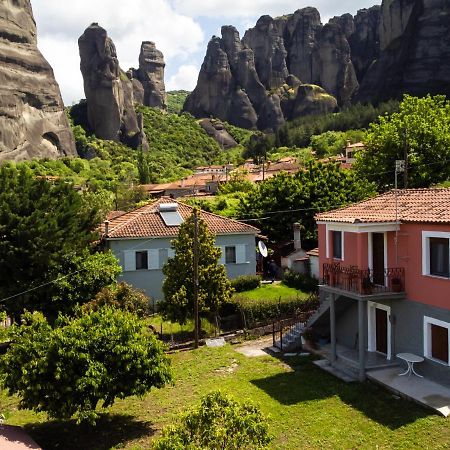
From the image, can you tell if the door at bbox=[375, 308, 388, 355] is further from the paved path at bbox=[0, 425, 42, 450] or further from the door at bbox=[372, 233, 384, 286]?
the paved path at bbox=[0, 425, 42, 450]

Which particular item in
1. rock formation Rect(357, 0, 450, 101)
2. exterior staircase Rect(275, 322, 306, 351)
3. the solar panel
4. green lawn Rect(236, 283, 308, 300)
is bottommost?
exterior staircase Rect(275, 322, 306, 351)

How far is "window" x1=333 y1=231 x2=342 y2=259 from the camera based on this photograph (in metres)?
20.7

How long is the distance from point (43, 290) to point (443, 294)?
1841cm

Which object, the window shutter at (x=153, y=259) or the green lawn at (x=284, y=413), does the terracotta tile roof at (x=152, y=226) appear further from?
the green lawn at (x=284, y=413)

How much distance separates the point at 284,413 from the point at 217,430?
697 cm

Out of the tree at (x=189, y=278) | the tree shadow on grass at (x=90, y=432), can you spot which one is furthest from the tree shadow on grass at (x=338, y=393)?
the tree at (x=189, y=278)

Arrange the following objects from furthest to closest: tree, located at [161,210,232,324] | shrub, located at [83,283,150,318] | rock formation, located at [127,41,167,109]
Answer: rock formation, located at [127,41,167,109] < shrub, located at [83,283,150,318] < tree, located at [161,210,232,324]

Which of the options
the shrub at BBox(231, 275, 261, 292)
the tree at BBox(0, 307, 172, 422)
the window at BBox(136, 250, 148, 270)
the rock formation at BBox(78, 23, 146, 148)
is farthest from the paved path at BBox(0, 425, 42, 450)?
the rock formation at BBox(78, 23, 146, 148)

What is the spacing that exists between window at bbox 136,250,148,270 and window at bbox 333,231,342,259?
558 inches

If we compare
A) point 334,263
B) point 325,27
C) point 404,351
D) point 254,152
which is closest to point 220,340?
point 334,263

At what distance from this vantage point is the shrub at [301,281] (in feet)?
99.9

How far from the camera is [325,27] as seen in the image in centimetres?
16925

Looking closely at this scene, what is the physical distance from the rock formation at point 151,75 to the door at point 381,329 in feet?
513

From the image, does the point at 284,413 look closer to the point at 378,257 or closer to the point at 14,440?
the point at 378,257
